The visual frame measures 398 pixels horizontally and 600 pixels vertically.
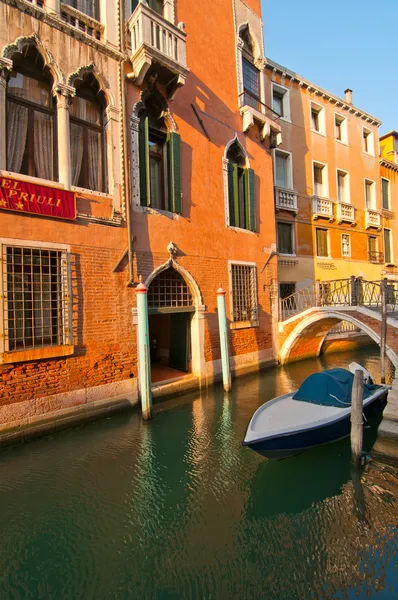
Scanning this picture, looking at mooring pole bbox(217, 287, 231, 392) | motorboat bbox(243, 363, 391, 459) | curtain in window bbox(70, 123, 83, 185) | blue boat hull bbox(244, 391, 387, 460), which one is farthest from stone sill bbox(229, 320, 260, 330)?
curtain in window bbox(70, 123, 83, 185)

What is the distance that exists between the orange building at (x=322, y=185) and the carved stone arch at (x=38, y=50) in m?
8.78

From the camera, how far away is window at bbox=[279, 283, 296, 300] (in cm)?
1334


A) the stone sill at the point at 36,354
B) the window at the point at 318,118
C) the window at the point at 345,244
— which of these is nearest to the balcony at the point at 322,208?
the window at the point at 345,244

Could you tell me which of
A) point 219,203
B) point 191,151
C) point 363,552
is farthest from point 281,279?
point 363,552

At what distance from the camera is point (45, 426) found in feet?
19.2

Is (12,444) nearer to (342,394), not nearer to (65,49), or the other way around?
(342,394)

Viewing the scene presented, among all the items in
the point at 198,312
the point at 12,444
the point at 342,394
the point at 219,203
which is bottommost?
the point at 12,444

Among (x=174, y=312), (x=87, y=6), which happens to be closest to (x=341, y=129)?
(x=87, y=6)

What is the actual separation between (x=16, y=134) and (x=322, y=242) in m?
12.4

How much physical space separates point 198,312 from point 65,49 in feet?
20.4

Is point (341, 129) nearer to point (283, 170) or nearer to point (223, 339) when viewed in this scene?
point (283, 170)

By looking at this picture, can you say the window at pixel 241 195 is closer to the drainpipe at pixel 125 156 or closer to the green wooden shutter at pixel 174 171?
the green wooden shutter at pixel 174 171

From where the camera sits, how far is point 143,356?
681 cm

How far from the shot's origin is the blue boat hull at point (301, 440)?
186 inches
